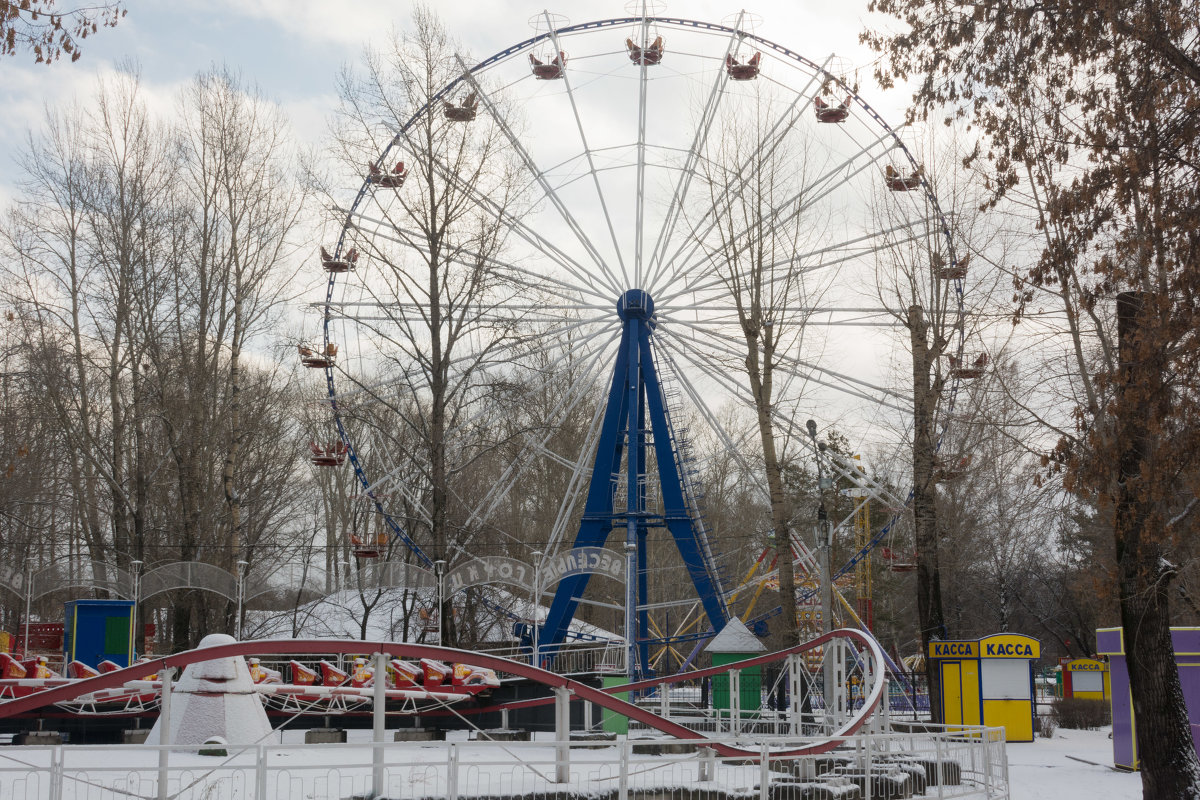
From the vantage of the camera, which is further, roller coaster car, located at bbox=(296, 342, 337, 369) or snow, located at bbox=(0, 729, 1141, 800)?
roller coaster car, located at bbox=(296, 342, 337, 369)

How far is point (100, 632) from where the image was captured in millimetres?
22047

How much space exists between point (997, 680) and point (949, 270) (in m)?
8.71

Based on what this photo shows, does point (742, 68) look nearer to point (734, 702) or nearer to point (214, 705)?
point (734, 702)

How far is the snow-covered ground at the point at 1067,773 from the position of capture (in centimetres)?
1561

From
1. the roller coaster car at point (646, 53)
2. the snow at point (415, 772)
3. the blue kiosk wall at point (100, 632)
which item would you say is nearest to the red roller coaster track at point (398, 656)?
the snow at point (415, 772)

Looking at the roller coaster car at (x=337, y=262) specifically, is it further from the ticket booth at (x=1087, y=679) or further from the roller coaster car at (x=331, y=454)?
the ticket booth at (x=1087, y=679)

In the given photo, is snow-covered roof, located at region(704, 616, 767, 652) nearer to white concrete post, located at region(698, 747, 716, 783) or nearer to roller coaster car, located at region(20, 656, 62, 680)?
white concrete post, located at region(698, 747, 716, 783)

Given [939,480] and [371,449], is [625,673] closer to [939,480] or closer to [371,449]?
[939,480]

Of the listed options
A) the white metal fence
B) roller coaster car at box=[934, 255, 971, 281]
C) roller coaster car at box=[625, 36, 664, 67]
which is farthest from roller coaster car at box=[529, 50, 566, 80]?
the white metal fence

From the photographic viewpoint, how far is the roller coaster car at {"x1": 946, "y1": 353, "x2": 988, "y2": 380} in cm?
2294

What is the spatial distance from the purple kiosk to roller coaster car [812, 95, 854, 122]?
41.2ft

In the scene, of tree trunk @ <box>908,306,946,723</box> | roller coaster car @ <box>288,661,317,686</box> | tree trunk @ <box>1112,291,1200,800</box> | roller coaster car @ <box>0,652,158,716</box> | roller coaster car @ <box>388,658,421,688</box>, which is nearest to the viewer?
tree trunk @ <box>1112,291,1200,800</box>

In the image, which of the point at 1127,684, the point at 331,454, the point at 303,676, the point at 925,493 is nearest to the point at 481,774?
the point at 303,676

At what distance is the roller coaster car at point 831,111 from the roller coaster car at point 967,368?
20.3ft
